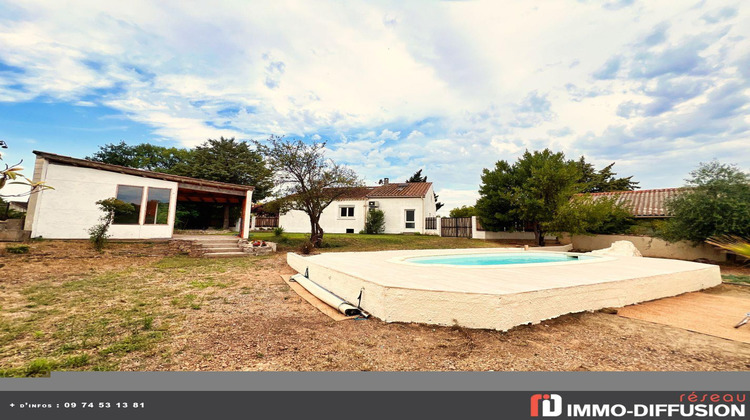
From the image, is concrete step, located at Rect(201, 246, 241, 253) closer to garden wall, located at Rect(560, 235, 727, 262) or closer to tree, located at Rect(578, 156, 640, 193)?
garden wall, located at Rect(560, 235, 727, 262)

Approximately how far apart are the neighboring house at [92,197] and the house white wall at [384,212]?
11513 mm

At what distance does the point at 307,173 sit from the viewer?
1353 cm

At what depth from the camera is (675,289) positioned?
5844 millimetres

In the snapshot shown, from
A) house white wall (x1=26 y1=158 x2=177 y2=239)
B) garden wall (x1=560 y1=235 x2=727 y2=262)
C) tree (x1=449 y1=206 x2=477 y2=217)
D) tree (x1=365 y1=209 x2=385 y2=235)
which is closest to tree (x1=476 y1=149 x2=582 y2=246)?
garden wall (x1=560 y1=235 x2=727 y2=262)

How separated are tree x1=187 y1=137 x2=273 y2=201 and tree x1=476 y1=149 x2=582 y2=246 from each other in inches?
798

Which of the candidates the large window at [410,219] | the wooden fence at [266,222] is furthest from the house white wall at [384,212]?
the wooden fence at [266,222]

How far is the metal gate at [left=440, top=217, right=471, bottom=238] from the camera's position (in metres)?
21.8

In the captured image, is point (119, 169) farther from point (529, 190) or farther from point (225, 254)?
point (529, 190)

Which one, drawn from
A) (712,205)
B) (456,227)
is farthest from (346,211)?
(712,205)

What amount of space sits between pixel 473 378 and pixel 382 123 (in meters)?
14.3

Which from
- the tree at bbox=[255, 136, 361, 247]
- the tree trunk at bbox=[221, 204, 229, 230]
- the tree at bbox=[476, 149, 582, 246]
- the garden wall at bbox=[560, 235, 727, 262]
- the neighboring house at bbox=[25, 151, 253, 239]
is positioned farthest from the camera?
the tree trunk at bbox=[221, 204, 229, 230]

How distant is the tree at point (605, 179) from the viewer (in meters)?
30.2

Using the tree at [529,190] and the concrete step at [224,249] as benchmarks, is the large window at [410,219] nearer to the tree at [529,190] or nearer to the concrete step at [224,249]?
the tree at [529,190]

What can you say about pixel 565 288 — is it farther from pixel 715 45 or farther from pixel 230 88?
pixel 230 88
